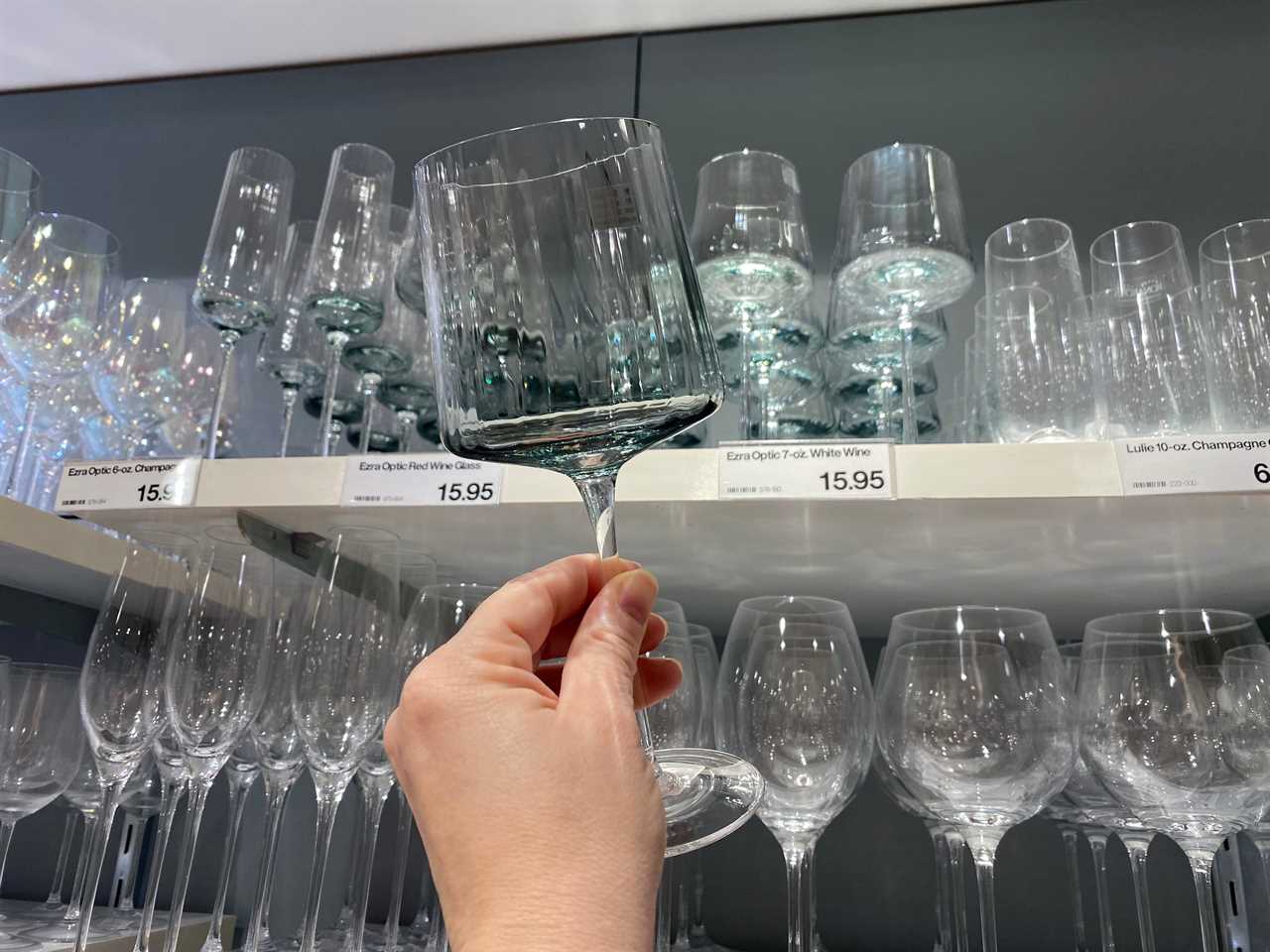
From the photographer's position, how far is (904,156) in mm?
1082

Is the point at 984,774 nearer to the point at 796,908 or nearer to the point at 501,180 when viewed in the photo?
the point at 796,908

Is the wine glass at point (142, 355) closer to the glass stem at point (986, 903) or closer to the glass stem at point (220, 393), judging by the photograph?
the glass stem at point (220, 393)

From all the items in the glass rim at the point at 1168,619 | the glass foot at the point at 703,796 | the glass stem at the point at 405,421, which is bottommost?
the glass foot at the point at 703,796

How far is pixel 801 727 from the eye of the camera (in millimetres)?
756

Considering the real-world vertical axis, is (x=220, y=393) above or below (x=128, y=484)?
above

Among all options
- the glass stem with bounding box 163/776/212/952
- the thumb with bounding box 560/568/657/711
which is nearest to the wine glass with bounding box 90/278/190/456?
the glass stem with bounding box 163/776/212/952

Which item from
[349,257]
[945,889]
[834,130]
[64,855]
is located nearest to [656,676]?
[945,889]

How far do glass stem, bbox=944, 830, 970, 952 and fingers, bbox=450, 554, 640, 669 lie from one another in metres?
0.46

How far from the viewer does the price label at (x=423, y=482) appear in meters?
0.84

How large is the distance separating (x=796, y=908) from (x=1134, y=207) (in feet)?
4.46

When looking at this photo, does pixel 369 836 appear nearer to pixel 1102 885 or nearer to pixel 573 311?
pixel 573 311

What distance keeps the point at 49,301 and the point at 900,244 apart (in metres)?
1.06

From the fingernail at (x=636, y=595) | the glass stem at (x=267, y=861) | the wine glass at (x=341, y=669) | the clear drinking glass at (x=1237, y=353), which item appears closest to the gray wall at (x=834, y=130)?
the glass stem at (x=267, y=861)

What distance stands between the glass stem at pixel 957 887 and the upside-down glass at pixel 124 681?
740 mm
